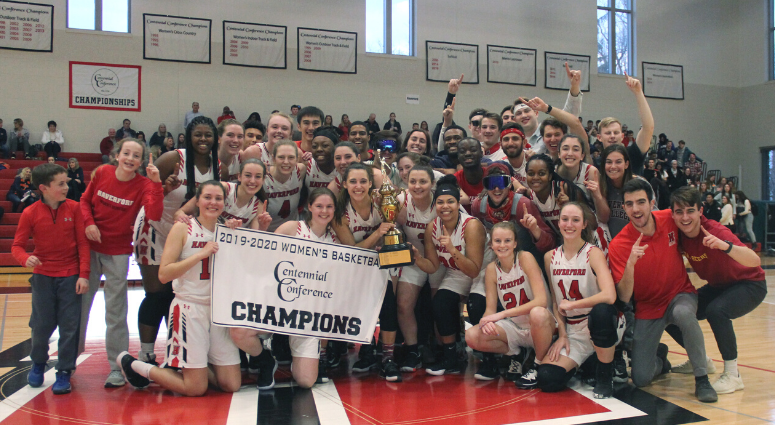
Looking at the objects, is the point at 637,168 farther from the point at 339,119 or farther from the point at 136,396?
the point at 339,119

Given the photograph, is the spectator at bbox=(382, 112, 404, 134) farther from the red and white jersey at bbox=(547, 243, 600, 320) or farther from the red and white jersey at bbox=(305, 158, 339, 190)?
the red and white jersey at bbox=(547, 243, 600, 320)

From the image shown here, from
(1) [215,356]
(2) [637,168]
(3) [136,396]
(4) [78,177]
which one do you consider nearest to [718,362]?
(2) [637,168]

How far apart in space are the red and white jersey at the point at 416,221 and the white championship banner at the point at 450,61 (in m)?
14.3

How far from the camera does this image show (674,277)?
170 inches

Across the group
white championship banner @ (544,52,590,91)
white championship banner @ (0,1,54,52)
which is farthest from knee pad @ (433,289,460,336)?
white championship banner @ (544,52,590,91)

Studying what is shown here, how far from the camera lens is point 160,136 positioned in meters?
15.6

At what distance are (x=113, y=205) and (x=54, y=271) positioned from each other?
24.7 inches

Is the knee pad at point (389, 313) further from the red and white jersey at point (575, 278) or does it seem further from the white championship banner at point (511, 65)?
the white championship banner at point (511, 65)

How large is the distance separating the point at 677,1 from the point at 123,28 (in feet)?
61.2

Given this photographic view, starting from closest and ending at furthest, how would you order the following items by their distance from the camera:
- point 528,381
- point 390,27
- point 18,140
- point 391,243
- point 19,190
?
point 528,381
point 391,243
point 19,190
point 18,140
point 390,27

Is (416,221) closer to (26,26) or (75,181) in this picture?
(75,181)

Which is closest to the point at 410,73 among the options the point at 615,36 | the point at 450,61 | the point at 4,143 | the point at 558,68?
the point at 450,61

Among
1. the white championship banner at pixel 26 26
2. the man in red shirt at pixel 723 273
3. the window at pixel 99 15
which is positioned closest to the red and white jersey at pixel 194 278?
the man in red shirt at pixel 723 273

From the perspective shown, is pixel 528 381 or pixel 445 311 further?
pixel 445 311
